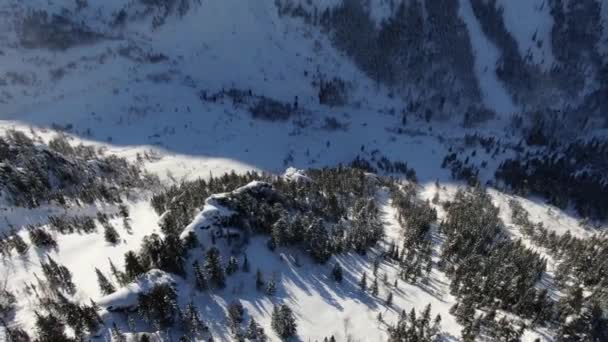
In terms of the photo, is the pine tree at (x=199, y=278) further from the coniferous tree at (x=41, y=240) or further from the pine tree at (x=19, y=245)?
the pine tree at (x=19, y=245)

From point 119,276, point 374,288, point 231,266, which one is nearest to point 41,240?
point 119,276

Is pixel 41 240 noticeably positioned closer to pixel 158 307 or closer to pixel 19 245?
pixel 19 245

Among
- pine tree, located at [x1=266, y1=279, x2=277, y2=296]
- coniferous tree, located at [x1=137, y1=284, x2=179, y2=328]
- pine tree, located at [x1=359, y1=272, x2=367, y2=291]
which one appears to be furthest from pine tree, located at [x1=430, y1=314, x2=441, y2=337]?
coniferous tree, located at [x1=137, y1=284, x2=179, y2=328]

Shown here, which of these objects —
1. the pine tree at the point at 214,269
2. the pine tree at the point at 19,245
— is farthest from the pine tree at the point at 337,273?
the pine tree at the point at 19,245

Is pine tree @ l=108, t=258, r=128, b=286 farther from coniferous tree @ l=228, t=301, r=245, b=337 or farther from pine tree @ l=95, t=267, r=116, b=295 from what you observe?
coniferous tree @ l=228, t=301, r=245, b=337

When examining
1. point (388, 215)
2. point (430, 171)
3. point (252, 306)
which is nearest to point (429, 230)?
point (388, 215)

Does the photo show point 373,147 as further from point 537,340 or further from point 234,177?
point 537,340
